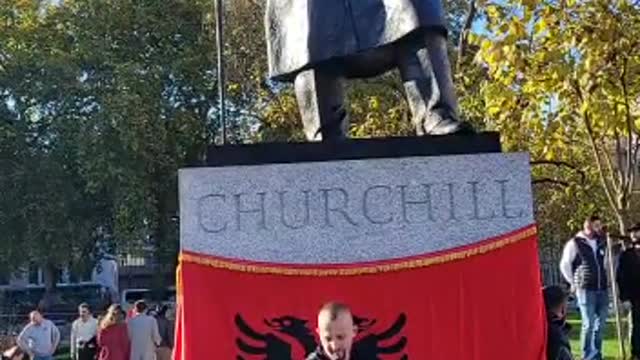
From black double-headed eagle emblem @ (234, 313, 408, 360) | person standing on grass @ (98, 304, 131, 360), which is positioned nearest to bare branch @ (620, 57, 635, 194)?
person standing on grass @ (98, 304, 131, 360)

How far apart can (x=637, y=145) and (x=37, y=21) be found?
22.0m

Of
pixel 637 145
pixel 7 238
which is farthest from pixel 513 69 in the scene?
pixel 7 238

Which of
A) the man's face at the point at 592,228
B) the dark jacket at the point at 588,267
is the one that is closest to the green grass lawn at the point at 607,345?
the dark jacket at the point at 588,267

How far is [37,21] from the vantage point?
33.7 metres

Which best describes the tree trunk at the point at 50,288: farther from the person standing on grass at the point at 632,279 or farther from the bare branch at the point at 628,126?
the person standing on grass at the point at 632,279

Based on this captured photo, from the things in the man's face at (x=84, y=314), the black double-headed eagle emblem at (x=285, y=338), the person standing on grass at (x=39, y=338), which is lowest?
the person standing on grass at (x=39, y=338)

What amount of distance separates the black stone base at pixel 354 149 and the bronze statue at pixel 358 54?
4.6 inches

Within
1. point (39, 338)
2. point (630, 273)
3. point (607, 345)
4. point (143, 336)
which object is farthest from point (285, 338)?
point (39, 338)

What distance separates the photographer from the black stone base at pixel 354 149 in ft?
17.9

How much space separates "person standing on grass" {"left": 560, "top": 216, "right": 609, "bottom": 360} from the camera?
37.3ft

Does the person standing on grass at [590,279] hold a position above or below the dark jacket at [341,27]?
below

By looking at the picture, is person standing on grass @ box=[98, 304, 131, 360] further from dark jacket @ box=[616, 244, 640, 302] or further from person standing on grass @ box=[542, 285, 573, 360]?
person standing on grass @ box=[542, 285, 573, 360]

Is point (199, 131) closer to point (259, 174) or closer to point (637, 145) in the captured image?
point (637, 145)

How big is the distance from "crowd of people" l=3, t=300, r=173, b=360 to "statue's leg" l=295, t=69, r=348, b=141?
7.40m
